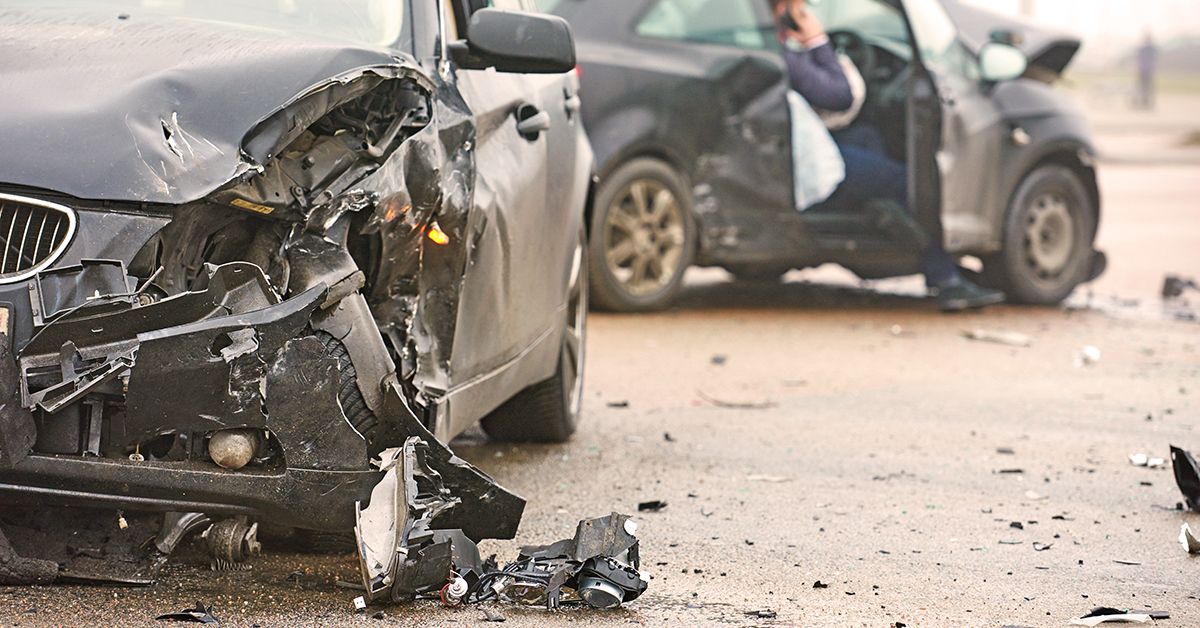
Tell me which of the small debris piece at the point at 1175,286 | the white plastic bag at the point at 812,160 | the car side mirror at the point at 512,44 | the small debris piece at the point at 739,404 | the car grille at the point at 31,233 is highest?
the car side mirror at the point at 512,44

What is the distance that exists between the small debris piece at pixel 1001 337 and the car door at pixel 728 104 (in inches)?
53.8

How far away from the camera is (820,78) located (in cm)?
1096

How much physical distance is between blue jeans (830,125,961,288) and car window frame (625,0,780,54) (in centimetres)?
72

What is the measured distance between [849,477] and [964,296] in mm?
5253

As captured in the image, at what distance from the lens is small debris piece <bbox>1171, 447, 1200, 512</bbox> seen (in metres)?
6.06

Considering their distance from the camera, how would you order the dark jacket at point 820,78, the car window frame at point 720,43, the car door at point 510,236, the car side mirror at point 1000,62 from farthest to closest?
the car side mirror at point 1000,62, the dark jacket at point 820,78, the car window frame at point 720,43, the car door at point 510,236

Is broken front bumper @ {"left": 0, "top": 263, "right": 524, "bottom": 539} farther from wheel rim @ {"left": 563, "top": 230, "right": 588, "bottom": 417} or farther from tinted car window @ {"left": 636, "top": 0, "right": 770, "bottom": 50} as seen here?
tinted car window @ {"left": 636, "top": 0, "right": 770, "bottom": 50}

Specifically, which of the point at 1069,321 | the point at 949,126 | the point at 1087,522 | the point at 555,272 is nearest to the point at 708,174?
the point at 949,126

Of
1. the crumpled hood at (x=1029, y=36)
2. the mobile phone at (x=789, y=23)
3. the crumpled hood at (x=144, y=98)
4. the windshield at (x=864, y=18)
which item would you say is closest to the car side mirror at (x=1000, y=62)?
the crumpled hood at (x=1029, y=36)

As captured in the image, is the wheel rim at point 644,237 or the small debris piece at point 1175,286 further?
the small debris piece at point 1175,286

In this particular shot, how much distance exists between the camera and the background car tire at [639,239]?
1073cm

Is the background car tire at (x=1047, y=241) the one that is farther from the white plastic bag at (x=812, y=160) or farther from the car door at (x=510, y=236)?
the car door at (x=510, y=236)

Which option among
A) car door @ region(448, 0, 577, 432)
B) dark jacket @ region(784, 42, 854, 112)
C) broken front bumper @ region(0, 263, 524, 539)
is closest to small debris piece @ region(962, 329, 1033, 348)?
dark jacket @ region(784, 42, 854, 112)

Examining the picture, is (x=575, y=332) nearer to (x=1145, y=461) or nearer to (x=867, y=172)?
(x=1145, y=461)
